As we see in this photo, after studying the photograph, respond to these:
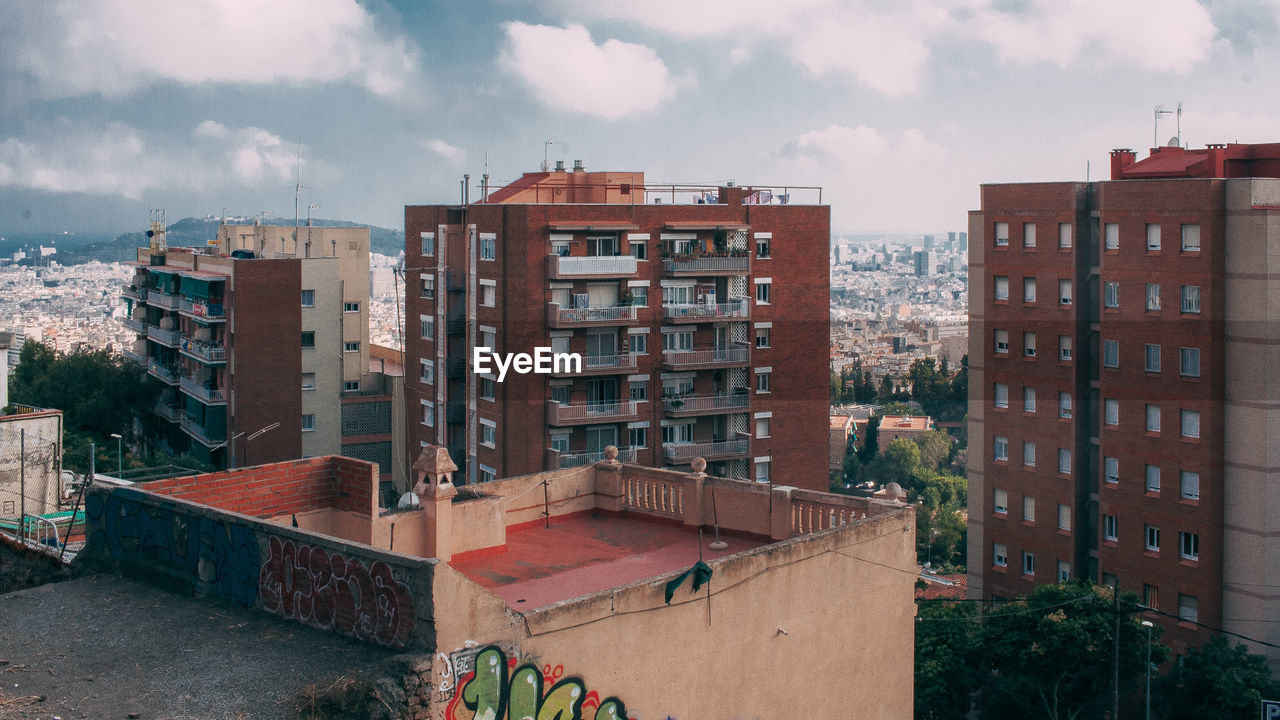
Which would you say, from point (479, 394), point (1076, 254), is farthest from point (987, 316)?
point (479, 394)

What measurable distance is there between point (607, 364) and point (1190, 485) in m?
20.1

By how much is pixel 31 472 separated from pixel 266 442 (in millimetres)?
20110

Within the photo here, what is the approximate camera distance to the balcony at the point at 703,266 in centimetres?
4797

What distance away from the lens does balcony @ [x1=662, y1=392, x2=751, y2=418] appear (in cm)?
4819

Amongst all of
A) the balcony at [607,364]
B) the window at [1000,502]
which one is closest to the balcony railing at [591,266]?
the balcony at [607,364]

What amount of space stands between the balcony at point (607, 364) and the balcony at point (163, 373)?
26351 millimetres

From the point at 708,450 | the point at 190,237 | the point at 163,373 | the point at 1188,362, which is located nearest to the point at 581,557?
the point at 1188,362

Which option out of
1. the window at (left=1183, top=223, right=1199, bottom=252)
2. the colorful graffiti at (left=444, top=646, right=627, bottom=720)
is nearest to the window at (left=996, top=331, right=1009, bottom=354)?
the window at (left=1183, top=223, right=1199, bottom=252)

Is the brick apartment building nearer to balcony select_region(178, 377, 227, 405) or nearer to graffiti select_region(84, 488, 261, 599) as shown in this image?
balcony select_region(178, 377, 227, 405)

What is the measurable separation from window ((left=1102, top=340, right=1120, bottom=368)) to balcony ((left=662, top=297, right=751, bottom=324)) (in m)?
13.6

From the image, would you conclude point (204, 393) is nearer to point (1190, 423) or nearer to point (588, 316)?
point (588, 316)

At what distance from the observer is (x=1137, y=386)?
39594mm

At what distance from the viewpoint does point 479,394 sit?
48.7 metres

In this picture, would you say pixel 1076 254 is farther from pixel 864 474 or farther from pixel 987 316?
pixel 864 474
